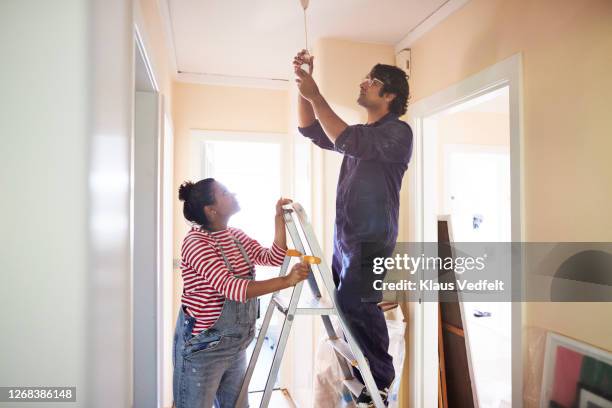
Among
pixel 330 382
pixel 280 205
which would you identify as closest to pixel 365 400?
pixel 330 382

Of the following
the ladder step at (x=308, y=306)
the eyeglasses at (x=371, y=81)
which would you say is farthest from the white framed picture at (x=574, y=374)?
the eyeglasses at (x=371, y=81)

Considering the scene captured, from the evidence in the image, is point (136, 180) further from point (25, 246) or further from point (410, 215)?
point (410, 215)

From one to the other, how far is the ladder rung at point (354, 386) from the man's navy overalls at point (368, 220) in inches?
1.1

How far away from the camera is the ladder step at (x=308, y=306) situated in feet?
4.28

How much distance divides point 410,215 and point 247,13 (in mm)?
1248

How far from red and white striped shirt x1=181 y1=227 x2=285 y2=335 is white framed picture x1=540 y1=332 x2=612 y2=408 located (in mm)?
1009

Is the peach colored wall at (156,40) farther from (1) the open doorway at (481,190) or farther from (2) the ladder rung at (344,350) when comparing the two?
(1) the open doorway at (481,190)

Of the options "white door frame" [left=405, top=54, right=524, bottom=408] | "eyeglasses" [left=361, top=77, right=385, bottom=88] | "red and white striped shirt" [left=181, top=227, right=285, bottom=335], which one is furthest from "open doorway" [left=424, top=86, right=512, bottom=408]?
"red and white striped shirt" [left=181, top=227, right=285, bottom=335]

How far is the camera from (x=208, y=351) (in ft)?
4.37

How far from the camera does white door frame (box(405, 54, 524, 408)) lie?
1324mm

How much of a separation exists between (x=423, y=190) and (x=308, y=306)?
2.87 feet

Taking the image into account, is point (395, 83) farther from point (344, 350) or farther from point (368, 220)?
point (344, 350)

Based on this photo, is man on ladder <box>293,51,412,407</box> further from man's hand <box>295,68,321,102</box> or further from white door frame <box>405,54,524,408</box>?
white door frame <box>405,54,524,408</box>

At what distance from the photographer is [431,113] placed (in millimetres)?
1744
